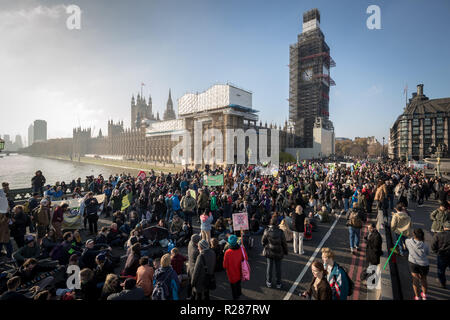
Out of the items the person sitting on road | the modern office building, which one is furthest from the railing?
the modern office building

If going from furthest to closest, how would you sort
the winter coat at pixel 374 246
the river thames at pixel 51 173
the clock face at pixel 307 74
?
the clock face at pixel 307 74 < the river thames at pixel 51 173 < the winter coat at pixel 374 246

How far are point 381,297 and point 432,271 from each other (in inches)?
120

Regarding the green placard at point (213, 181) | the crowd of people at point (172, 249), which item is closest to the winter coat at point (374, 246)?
the crowd of people at point (172, 249)

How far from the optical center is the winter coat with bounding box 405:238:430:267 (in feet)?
15.5

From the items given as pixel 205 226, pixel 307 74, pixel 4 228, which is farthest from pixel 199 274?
pixel 307 74

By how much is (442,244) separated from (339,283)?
3.57 metres

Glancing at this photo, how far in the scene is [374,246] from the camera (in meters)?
5.69

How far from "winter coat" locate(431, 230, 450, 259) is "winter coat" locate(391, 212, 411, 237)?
142 cm

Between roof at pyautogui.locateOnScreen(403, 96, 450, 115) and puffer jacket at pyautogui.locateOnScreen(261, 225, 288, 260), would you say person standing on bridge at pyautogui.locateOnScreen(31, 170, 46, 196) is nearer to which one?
puffer jacket at pyautogui.locateOnScreen(261, 225, 288, 260)

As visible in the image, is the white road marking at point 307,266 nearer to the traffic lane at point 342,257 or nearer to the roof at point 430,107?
the traffic lane at point 342,257

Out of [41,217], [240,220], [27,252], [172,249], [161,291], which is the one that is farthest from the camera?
[41,217]

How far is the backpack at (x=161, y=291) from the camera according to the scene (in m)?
3.98

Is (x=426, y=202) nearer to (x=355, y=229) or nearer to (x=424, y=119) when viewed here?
(x=355, y=229)

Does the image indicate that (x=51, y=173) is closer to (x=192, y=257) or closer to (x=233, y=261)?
(x=192, y=257)
